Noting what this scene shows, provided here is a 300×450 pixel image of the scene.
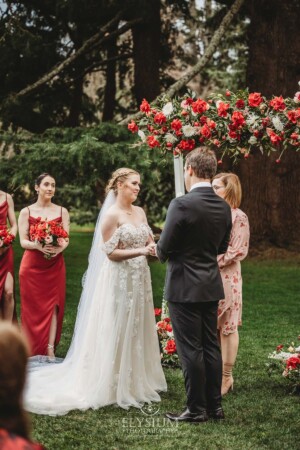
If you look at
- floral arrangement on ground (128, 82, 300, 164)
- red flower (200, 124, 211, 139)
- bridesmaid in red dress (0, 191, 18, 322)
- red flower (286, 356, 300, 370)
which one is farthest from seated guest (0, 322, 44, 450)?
bridesmaid in red dress (0, 191, 18, 322)

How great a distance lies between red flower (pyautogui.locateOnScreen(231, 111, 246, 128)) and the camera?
5402mm

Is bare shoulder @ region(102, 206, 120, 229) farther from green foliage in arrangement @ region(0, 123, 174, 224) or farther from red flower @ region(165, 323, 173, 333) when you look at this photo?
green foliage in arrangement @ region(0, 123, 174, 224)

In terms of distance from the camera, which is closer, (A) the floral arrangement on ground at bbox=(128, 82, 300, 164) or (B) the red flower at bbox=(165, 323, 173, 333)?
(A) the floral arrangement on ground at bbox=(128, 82, 300, 164)

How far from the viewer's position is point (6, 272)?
7.16m

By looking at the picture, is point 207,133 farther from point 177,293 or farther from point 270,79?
point 270,79

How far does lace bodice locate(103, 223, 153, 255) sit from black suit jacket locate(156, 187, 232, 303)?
0.89 m

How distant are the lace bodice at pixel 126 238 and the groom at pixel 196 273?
0.89 m

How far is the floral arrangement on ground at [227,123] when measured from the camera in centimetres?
543

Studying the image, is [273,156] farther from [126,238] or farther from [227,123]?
[126,238]

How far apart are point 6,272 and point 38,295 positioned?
42 centimetres

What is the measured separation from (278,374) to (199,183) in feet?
8.30

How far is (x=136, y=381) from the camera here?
5.78 metres

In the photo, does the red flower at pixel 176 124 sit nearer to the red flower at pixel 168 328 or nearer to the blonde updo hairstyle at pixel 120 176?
the blonde updo hairstyle at pixel 120 176

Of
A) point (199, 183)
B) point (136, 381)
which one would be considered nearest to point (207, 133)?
point (199, 183)
